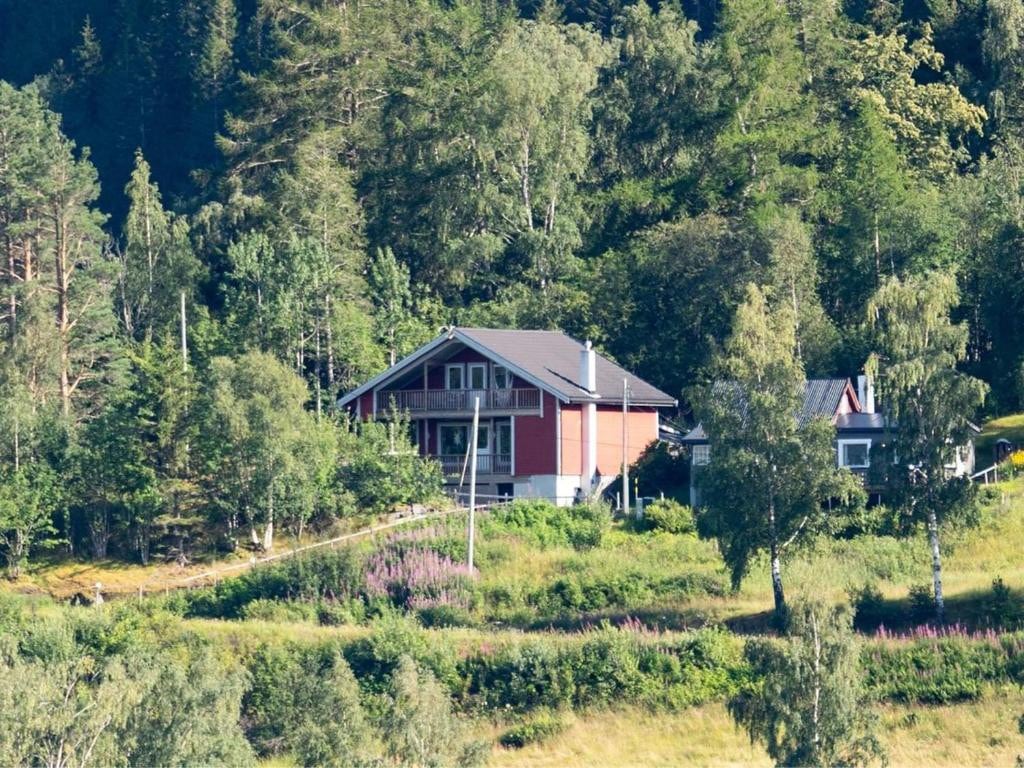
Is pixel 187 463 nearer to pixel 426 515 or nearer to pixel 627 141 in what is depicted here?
pixel 426 515

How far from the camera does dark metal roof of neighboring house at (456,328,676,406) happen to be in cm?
5962

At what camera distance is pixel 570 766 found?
3819 centimetres

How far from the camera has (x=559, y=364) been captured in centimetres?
6169

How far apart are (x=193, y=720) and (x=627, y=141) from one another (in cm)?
5298

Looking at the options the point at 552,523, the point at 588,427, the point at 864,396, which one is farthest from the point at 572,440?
the point at 864,396

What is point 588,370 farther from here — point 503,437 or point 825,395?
point 825,395

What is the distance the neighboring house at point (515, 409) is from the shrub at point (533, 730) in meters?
17.2

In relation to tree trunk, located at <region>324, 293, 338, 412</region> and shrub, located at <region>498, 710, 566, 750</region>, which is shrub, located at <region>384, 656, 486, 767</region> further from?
tree trunk, located at <region>324, 293, 338, 412</region>

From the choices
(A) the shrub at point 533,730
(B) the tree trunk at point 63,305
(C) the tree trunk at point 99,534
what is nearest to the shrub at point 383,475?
(C) the tree trunk at point 99,534

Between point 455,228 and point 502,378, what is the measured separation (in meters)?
15.4

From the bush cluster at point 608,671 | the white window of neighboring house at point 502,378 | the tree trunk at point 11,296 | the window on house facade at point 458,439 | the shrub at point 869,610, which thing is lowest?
the bush cluster at point 608,671

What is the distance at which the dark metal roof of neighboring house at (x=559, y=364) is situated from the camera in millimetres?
59625

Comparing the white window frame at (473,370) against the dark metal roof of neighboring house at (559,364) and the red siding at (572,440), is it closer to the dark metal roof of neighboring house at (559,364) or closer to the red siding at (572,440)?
the dark metal roof of neighboring house at (559,364)

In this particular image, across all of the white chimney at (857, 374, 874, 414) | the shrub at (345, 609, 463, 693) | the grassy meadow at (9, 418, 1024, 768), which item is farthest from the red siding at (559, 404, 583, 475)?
the shrub at (345, 609, 463, 693)
